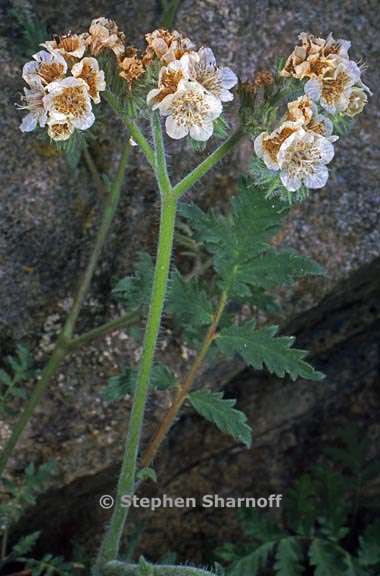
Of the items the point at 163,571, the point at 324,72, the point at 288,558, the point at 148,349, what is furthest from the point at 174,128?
the point at 288,558

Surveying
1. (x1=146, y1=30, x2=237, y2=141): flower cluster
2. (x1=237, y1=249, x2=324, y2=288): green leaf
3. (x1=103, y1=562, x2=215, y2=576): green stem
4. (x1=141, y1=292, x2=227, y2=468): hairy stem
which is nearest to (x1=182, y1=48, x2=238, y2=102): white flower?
(x1=146, y1=30, x2=237, y2=141): flower cluster

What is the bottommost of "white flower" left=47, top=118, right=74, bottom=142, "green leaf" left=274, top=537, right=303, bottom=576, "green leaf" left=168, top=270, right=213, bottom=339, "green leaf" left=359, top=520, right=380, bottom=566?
"green leaf" left=274, top=537, right=303, bottom=576

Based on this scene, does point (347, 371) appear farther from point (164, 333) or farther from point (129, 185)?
point (129, 185)

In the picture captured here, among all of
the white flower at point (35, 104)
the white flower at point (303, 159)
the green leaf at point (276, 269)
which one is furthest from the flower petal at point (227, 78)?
the green leaf at point (276, 269)

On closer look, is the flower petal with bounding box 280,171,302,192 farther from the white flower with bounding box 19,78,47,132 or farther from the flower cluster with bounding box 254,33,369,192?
the white flower with bounding box 19,78,47,132

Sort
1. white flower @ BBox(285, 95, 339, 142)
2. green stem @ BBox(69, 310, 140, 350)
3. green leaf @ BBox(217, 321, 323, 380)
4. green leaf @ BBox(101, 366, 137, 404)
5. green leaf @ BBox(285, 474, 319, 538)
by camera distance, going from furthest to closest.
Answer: green leaf @ BBox(285, 474, 319, 538) → green stem @ BBox(69, 310, 140, 350) → green leaf @ BBox(101, 366, 137, 404) → green leaf @ BBox(217, 321, 323, 380) → white flower @ BBox(285, 95, 339, 142)

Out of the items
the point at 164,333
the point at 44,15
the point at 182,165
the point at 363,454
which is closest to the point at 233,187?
the point at 182,165

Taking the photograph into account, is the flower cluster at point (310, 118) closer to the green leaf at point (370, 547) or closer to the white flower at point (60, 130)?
the white flower at point (60, 130)
